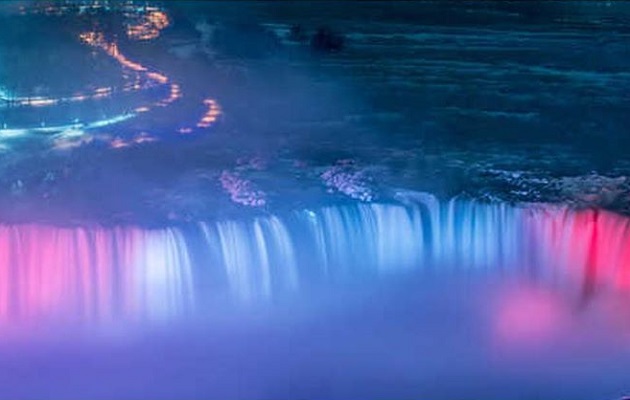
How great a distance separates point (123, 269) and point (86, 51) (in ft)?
47.4

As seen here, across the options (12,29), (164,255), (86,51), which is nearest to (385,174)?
(164,255)

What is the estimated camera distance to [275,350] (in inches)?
426

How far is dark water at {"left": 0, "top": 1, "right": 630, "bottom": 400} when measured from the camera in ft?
34.2

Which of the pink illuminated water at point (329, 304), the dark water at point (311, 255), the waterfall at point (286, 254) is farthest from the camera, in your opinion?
the waterfall at point (286, 254)

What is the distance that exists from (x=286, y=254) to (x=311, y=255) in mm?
341

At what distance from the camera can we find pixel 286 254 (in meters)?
11.3

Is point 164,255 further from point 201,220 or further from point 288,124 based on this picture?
point 288,124

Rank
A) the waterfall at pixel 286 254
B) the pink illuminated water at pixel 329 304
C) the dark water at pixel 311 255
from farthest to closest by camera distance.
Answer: the waterfall at pixel 286 254 → the dark water at pixel 311 255 → the pink illuminated water at pixel 329 304

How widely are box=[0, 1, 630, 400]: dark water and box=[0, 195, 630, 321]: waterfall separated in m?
0.02

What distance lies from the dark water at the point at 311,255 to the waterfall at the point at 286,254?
24 millimetres

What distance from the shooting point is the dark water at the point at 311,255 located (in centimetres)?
1044

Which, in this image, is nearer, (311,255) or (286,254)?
(286,254)

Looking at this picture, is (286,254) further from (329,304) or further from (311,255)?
(329,304)

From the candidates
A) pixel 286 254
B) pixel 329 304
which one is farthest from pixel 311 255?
pixel 329 304
